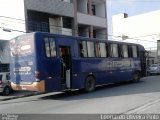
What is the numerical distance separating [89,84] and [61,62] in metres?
2.85

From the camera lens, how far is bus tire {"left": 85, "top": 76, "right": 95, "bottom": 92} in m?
18.3

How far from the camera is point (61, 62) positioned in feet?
54.2

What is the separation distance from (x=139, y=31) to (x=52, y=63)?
46573 mm

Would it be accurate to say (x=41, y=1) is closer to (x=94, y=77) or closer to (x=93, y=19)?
(x=93, y=19)

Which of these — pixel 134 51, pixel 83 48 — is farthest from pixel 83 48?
pixel 134 51

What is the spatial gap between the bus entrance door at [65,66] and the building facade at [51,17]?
32.8ft

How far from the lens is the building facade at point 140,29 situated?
2258 inches

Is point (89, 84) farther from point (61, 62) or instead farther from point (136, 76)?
point (136, 76)

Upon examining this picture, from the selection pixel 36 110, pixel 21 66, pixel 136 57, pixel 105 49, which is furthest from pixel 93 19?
pixel 36 110

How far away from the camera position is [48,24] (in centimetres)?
3144

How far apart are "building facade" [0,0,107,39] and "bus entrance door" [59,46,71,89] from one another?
9.99 metres

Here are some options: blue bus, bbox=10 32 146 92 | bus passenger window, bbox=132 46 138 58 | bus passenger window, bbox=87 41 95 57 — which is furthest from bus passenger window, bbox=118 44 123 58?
bus passenger window, bbox=87 41 95 57

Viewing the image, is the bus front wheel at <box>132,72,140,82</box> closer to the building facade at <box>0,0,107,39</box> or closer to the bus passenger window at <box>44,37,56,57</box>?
the bus passenger window at <box>44,37,56,57</box>

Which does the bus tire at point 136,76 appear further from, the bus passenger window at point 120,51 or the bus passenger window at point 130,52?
the bus passenger window at point 120,51
